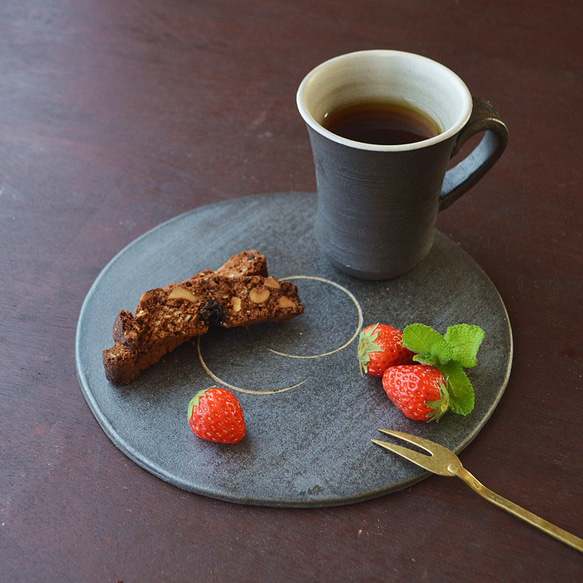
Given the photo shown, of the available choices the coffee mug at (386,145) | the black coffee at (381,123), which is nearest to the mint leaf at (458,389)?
the coffee mug at (386,145)

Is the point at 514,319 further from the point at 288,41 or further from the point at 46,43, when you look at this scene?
the point at 46,43

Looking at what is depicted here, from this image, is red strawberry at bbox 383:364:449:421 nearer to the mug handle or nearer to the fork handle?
the fork handle

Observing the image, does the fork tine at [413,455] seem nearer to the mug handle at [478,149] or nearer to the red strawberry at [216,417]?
the red strawberry at [216,417]

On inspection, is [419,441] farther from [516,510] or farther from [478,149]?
[478,149]

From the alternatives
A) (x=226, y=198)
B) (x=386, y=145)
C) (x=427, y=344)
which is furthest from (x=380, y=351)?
(x=226, y=198)

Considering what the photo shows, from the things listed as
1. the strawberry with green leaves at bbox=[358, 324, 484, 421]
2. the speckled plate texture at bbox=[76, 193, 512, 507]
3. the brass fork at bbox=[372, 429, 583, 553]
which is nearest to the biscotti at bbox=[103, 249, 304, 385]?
the speckled plate texture at bbox=[76, 193, 512, 507]
